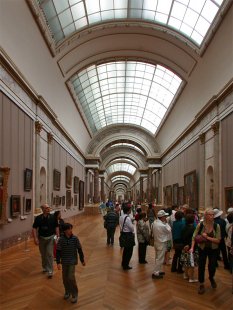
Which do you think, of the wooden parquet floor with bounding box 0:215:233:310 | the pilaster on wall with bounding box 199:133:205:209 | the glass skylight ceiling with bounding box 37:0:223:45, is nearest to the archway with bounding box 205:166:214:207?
the pilaster on wall with bounding box 199:133:205:209

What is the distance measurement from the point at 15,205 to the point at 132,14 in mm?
12801

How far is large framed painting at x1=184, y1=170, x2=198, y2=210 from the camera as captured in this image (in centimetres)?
2244

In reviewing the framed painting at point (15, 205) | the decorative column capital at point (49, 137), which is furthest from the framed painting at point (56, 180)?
the framed painting at point (15, 205)

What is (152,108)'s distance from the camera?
3903cm

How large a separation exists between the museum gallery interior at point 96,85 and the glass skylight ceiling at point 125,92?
0.66ft

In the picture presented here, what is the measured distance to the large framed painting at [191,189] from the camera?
22438mm

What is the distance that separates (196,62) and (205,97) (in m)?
2.10

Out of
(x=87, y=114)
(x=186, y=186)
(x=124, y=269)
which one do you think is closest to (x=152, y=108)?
(x=87, y=114)

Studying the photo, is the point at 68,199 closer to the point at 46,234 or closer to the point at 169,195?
the point at 169,195

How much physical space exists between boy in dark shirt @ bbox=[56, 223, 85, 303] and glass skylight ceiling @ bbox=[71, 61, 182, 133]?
20.5 m

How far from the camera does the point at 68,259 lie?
7.11 meters

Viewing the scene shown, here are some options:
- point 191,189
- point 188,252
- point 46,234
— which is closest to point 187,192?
point 191,189

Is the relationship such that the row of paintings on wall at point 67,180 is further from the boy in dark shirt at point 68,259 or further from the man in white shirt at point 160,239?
the boy in dark shirt at point 68,259

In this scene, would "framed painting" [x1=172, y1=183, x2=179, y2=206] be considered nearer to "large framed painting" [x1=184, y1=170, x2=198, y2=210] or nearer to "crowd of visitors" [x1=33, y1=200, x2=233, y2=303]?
"large framed painting" [x1=184, y1=170, x2=198, y2=210]
